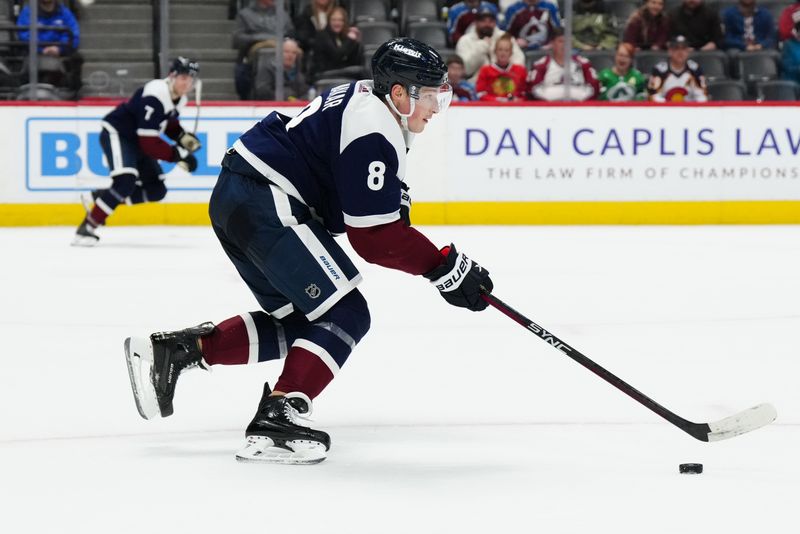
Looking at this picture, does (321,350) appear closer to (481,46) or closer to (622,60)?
(481,46)

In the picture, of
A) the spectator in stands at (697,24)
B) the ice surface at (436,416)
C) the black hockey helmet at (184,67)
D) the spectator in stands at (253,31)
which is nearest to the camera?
the ice surface at (436,416)

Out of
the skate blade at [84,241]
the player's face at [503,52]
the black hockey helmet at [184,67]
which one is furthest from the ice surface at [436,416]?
the player's face at [503,52]

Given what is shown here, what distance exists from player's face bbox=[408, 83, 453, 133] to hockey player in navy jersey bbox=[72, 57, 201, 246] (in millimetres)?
4879

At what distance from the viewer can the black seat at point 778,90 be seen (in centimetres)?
916

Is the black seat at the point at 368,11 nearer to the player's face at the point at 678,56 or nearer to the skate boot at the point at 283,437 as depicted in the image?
the player's face at the point at 678,56

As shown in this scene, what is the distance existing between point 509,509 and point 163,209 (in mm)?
7003

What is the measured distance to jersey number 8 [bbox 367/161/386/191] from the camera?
2.64 metres

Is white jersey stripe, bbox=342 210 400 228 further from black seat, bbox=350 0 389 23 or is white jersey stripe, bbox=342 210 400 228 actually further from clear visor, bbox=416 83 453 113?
black seat, bbox=350 0 389 23

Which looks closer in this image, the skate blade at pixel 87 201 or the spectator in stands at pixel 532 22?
the skate blade at pixel 87 201

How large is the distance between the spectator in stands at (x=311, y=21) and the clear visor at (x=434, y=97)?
6220 mm

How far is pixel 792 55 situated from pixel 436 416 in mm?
6971

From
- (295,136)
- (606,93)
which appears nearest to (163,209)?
(606,93)

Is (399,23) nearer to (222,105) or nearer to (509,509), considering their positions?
(222,105)

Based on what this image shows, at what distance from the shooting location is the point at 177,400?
339cm
